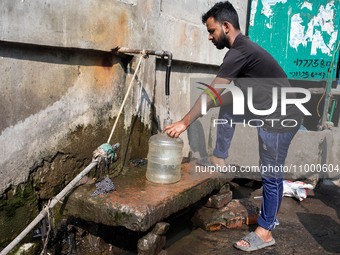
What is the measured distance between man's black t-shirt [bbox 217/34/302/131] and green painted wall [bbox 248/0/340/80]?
3541mm

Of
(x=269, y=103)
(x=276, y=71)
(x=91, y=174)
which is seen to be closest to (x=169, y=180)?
(x=91, y=174)

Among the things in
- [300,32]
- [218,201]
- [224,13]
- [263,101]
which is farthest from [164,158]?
[300,32]

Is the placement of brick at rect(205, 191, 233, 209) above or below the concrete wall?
below

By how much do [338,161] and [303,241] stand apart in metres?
2.82

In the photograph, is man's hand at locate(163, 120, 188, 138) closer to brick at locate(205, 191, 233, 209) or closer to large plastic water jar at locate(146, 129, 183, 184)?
large plastic water jar at locate(146, 129, 183, 184)

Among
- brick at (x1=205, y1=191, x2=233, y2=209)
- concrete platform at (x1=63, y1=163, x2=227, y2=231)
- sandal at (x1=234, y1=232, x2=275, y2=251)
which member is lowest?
sandal at (x1=234, y1=232, x2=275, y2=251)

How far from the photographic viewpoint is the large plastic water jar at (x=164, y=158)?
3988 millimetres

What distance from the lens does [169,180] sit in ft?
12.8

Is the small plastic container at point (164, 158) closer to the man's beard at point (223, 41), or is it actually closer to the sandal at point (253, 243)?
the sandal at point (253, 243)

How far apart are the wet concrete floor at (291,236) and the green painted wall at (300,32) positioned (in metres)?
2.94

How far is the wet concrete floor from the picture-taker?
383cm

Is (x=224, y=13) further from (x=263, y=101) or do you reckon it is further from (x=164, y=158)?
(x=164, y=158)

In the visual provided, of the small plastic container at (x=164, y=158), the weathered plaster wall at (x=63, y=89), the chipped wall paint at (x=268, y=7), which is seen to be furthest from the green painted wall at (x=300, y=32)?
the small plastic container at (x=164, y=158)

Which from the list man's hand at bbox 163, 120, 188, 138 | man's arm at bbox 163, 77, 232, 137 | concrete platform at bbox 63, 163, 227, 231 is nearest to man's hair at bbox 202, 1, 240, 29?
man's arm at bbox 163, 77, 232, 137
